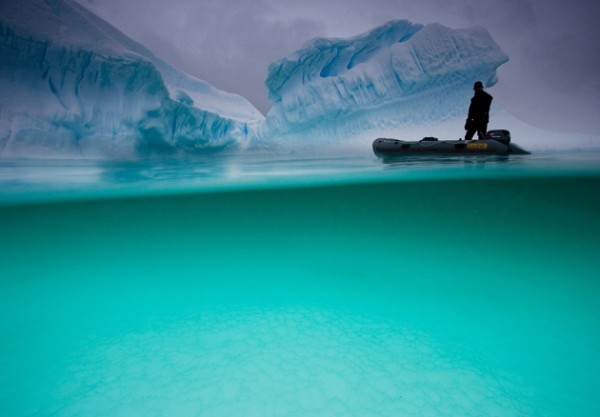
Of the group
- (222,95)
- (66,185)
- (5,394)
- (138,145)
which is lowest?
(5,394)

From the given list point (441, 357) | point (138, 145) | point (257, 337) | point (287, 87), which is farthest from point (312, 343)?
point (287, 87)

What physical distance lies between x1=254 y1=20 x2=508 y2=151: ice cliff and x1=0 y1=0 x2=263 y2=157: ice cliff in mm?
4130

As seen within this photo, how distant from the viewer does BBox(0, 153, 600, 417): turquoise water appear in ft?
4.20

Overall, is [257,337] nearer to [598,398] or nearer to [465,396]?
[465,396]

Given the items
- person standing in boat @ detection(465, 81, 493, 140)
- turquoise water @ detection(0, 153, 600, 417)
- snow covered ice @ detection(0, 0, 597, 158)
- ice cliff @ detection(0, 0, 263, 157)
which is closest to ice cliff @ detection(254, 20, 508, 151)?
snow covered ice @ detection(0, 0, 597, 158)

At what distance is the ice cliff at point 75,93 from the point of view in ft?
35.6

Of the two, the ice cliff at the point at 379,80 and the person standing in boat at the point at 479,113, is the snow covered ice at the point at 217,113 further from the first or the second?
the person standing in boat at the point at 479,113

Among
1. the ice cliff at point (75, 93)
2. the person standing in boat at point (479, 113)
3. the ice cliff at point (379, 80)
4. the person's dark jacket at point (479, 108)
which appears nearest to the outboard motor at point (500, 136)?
the person standing in boat at point (479, 113)

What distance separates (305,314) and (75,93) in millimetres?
13808

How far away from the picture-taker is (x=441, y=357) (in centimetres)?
148

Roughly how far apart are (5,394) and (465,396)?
181cm

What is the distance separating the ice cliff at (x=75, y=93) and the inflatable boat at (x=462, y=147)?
8.78 metres

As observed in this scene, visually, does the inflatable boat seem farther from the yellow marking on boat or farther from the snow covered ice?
the snow covered ice

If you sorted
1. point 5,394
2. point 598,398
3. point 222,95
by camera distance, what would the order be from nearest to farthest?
point 598,398, point 5,394, point 222,95
